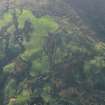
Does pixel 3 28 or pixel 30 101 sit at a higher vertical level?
pixel 3 28

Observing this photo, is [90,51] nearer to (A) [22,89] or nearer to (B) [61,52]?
(B) [61,52]

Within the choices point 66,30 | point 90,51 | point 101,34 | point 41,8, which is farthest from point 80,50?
point 41,8

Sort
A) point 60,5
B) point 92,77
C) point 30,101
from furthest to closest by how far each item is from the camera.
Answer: point 60,5
point 92,77
point 30,101

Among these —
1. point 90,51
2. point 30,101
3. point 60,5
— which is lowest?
point 30,101

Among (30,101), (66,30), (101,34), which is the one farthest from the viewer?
(101,34)

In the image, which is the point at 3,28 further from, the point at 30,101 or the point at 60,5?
the point at 30,101

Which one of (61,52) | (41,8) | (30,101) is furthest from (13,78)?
(41,8)

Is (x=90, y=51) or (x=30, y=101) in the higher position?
(x=90, y=51)

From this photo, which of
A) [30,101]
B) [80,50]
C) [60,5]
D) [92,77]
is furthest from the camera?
[60,5]

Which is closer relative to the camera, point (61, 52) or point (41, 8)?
point (61, 52)
